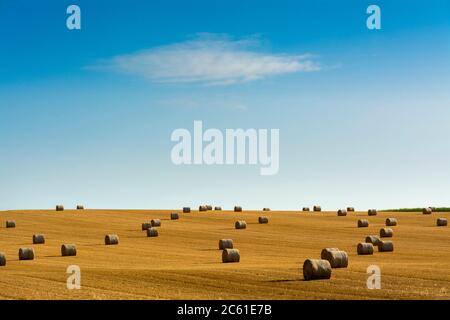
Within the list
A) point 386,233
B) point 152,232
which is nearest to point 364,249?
Result: point 386,233

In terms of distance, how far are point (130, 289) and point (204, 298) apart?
3.40 metres

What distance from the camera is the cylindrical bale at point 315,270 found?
89.8 ft

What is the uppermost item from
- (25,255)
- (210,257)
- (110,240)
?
(110,240)

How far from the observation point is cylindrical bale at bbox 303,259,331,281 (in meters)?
27.4

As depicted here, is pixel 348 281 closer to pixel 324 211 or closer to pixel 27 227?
pixel 27 227

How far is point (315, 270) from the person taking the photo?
27375 millimetres

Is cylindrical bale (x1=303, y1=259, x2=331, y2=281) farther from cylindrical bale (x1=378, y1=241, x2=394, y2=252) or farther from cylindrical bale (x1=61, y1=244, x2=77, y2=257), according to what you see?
cylindrical bale (x1=61, y1=244, x2=77, y2=257)

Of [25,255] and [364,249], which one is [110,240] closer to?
[25,255]

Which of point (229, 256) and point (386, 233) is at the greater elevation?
point (386, 233)

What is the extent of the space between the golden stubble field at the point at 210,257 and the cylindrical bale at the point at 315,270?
0.40m

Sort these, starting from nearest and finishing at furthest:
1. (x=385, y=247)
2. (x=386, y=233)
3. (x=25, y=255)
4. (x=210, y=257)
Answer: (x=25, y=255), (x=210, y=257), (x=385, y=247), (x=386, y=233)

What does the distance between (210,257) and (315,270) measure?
1413 centimetres

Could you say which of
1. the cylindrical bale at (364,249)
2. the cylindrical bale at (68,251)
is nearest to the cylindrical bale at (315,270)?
the cylindrical bale at (364,249)

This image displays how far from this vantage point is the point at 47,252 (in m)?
45.0
